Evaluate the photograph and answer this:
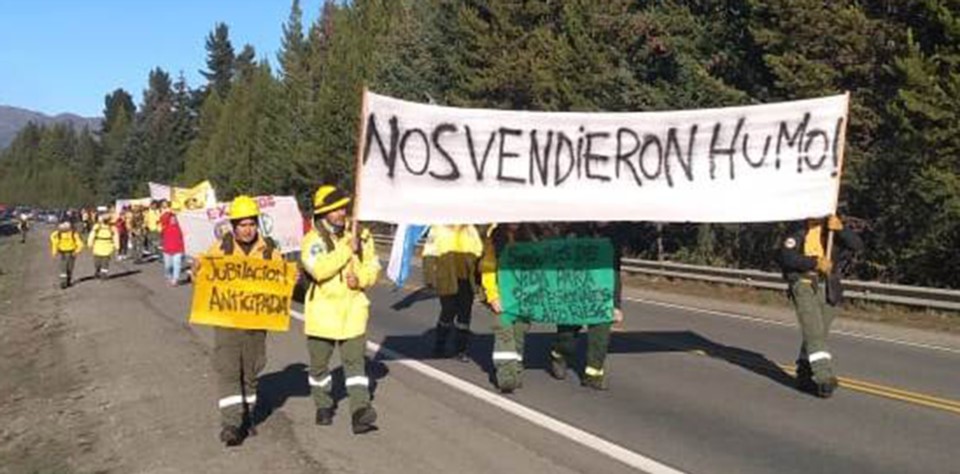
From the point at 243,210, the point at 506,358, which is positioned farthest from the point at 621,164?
the point at 243,210

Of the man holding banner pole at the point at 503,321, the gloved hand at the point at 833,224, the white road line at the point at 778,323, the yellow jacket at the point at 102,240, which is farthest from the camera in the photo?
the yellow jacket at the point at 102,240

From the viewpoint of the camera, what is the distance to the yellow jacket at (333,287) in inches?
344

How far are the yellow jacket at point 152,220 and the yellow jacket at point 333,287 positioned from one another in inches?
1148

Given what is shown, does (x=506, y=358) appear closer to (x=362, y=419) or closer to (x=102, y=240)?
(x=362, y=419)

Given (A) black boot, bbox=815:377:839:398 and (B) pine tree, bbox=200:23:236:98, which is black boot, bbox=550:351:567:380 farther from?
(B) pine tree, bbox=200:23:236:98

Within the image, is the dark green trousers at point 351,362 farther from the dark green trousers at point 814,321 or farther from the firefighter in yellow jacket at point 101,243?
the firefighter in yellow jacket at point 101,243

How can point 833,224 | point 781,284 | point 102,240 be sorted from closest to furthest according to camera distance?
point 833,224 < point 781,284 < point 102,240

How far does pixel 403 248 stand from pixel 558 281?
828cm

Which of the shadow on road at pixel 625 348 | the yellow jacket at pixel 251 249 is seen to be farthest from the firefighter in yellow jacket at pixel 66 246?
the yellow jacket at pixel 251 249

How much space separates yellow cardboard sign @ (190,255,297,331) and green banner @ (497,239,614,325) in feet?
8.71

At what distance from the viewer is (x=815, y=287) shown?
10.6 metres

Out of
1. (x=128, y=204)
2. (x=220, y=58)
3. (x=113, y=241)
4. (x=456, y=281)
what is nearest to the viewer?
(x=456, y=281)

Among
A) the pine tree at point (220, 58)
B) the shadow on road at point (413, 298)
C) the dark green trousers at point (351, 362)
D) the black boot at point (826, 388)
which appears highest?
the pine tree at point (220, 58)

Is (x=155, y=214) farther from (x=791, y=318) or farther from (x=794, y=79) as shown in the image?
(x=791, y=318)
